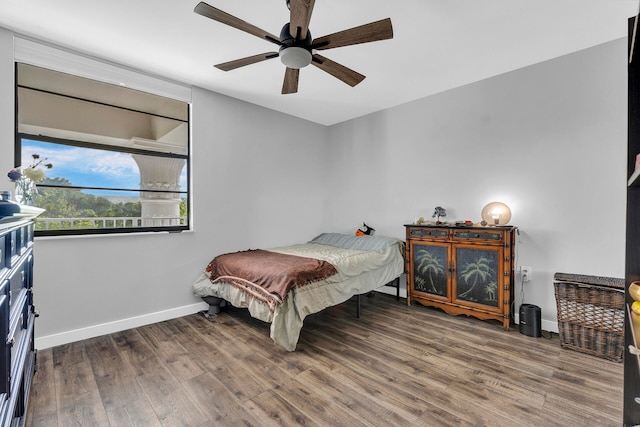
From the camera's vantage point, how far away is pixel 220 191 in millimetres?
3637

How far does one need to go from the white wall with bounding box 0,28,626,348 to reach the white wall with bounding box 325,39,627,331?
0.04 feet

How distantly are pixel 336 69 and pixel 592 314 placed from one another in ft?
9.17

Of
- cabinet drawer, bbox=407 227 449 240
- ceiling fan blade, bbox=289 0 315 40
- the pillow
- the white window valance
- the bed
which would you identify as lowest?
the bed

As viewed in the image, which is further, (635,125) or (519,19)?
(519,19)

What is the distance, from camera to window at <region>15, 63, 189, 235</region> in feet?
8.59

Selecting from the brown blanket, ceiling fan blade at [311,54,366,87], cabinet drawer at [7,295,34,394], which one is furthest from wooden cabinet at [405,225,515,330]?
cabinet drawer at [7,295,34,394]

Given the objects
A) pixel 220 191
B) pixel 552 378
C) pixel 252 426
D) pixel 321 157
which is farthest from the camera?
pixel 321 157

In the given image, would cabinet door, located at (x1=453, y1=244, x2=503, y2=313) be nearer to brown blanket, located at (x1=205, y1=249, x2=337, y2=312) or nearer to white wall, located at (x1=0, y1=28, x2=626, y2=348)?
white wall, located at (x1=0, y1=28, x2=626, y2=348)

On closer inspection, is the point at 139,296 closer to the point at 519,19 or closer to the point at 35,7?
the point at 35,7

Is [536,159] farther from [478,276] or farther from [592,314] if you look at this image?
[592,314]

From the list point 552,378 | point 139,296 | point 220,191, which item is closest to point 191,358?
point 139,296

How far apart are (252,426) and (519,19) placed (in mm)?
3311

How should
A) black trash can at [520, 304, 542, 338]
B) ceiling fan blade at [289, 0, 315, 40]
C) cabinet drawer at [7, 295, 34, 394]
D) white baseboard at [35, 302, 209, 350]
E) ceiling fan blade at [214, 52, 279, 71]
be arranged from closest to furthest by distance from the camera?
cabinet drawer at [7, 295, 34, 394] < ceiling fan blade at [289, 0, 315, 40] < ceiling fan blade at [214, 52, 279, 71] < white baseboard at [35, 302, 209, 350] < black trash can at [520, 304, 542, 338]

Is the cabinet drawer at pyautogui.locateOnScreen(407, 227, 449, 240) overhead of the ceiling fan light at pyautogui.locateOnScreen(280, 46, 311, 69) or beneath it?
beneath
